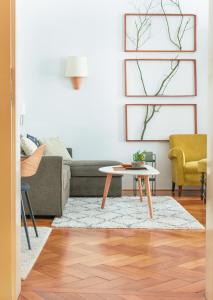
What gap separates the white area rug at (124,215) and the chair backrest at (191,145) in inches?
43.0

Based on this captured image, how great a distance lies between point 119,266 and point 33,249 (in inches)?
29.5

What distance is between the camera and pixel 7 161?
2.58 metres

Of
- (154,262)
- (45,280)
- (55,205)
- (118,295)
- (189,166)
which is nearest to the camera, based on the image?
(118,295)

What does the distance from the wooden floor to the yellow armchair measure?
2.37m

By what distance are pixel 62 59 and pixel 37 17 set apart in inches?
27.3

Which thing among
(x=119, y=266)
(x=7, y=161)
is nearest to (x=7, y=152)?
(x=7, y=161)

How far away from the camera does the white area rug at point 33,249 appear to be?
3.43 m

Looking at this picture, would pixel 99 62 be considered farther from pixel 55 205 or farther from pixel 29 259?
pixel 29 259

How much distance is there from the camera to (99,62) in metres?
7.75

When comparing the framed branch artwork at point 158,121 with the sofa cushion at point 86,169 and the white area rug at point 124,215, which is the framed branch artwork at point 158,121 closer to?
the sofa cushion at point 86,169

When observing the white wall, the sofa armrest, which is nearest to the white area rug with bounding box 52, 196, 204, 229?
the sofa armrest

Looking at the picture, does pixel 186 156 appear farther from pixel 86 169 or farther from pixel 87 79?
pixel 87 79

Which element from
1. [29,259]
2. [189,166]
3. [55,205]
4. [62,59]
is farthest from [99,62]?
[29,259]

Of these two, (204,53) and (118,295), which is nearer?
(118,295)
